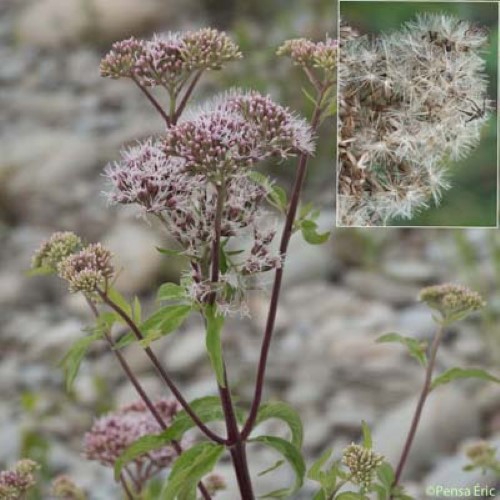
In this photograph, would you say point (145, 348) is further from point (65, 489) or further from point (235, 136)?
point (65, 489)

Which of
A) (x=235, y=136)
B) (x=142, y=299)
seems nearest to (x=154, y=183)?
(x=235, y=136)

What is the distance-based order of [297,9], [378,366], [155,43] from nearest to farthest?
A: [155,43] < [297,9] < [378,366]

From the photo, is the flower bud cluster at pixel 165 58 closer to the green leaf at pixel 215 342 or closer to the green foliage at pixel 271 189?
the green foliage at pixel 271 189

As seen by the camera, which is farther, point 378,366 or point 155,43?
point 378,366

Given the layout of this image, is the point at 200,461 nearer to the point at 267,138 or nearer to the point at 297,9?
the point at 267,138

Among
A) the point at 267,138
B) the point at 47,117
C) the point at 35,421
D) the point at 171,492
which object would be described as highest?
the point at 47,117

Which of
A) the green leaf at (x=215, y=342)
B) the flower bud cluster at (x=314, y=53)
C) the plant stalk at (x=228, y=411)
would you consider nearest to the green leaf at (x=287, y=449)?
the plant stalk at (x=228, y=411)

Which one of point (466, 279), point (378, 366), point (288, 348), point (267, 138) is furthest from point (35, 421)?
point (267, 138)
